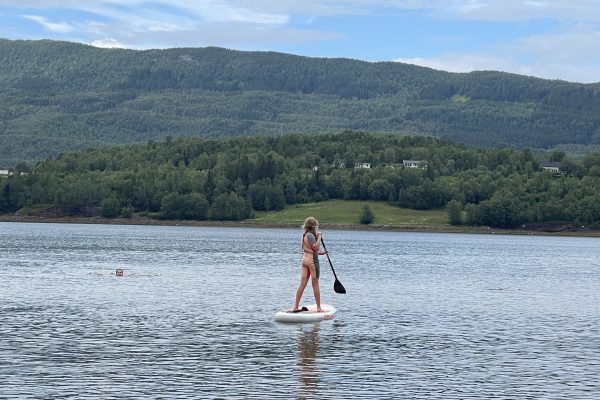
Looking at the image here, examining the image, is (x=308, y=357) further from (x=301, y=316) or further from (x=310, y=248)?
(x=301, y=316)

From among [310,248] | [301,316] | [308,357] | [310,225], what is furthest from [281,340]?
[310,225]

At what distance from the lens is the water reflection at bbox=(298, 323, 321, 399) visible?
2978cm

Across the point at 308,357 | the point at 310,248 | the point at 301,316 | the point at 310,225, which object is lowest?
the point at 308,357

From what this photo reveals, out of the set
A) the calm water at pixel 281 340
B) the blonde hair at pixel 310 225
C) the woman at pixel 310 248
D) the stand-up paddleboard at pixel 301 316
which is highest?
the blonde hair at pixel 310 225

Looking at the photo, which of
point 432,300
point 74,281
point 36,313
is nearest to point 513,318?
point 432,300

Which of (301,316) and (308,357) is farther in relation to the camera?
(301,316)

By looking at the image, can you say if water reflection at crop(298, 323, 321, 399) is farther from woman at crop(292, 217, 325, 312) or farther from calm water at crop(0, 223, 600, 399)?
woman at crop(292, 217, 325, 312)

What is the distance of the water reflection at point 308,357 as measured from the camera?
29781 millimetres

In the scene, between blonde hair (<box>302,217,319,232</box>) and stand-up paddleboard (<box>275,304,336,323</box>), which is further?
stand-up paddleboard (<box>275,304,336,323</box>)

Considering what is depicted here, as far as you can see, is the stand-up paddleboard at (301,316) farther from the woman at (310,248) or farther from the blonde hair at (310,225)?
the blonde hair at (310,225)

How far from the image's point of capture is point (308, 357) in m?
35.3

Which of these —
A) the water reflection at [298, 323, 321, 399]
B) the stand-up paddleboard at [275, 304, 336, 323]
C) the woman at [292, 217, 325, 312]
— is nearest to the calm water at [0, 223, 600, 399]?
the water reflection at [298, 323, 321, 399]

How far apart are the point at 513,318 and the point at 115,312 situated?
18.3m

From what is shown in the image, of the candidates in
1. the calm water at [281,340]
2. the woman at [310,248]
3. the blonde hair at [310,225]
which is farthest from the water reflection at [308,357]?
the blonde hair at [310,225]
